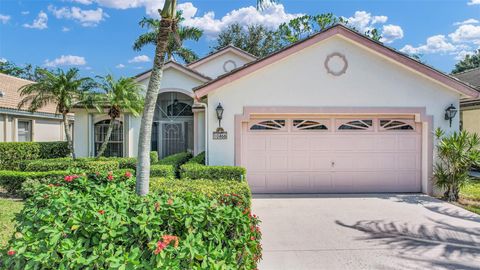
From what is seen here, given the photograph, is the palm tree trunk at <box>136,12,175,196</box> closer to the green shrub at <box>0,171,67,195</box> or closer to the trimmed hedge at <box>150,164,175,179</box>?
the trimmed hedge at <box>150,164,175,179</box>

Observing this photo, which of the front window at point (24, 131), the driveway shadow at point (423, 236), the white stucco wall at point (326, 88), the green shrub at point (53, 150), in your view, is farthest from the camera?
the front window at point (24, 131)

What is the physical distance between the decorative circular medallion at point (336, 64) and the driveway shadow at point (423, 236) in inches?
198

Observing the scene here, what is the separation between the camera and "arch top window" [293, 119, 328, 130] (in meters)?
10.9

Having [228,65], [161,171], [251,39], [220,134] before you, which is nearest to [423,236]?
[220,134]

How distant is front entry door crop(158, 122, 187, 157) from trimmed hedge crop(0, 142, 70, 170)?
6.04m

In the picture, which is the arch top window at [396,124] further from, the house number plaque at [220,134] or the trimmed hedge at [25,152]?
the trimmed hedge at [25,152]

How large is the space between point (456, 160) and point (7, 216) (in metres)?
12.6

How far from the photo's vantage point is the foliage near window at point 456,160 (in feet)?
32.1

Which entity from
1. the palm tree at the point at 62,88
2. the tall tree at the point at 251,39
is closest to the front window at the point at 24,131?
the palm tree at the point at 62,88

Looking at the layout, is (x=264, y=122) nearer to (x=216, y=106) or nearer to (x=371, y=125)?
(x=216, y=106)

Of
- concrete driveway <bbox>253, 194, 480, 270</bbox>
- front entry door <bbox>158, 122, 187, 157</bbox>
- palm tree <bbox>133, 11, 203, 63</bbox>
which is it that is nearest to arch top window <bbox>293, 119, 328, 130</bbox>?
concrete driveway <bbox>253, 194, 480, 270</bbox>

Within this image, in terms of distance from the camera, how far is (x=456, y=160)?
389 inches

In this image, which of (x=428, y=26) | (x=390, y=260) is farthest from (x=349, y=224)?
(x=428, y=26)

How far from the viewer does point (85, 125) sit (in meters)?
16.1
